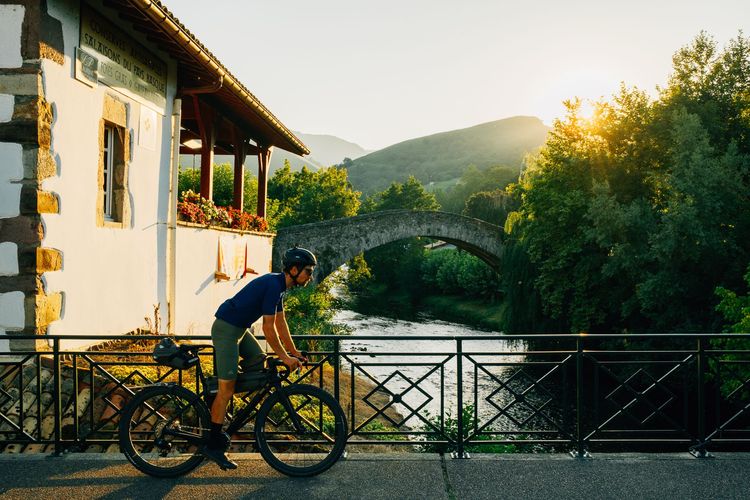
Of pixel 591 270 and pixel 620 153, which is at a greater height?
pixel 620 153

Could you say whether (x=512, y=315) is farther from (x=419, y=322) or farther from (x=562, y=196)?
(x=419, y=322)

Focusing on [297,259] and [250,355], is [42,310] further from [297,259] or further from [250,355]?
[297,259]

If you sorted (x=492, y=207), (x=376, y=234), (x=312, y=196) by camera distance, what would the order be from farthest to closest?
(x=492, y=207)
(x=312, y=196)
(x=376, y=234)

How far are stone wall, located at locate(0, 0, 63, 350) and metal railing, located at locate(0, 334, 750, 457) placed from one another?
0.54m

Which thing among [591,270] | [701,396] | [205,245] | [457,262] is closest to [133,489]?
[701,396]

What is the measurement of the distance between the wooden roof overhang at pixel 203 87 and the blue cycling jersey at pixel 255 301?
4.17 metres

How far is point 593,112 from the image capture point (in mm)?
21734

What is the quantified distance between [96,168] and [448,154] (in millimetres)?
174589

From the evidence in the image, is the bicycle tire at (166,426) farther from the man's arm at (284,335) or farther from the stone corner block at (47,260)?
the stone corner block at (47,260)

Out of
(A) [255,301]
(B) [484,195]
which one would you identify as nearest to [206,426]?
(A) [255,301]

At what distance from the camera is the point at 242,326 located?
15.0 feet

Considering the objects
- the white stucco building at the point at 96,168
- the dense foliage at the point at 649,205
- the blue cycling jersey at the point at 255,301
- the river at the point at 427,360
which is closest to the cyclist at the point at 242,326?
the blue cycling jersey at the point at 255,301

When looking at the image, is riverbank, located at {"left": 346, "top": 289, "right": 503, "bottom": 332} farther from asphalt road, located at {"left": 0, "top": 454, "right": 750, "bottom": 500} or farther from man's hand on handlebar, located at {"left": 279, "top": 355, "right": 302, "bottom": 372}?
man's hand on handlebar, located at {"left": 279, "top": 355, "right": 302, "bottom": 372}

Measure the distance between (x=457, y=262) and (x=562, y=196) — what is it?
19869 mm
